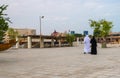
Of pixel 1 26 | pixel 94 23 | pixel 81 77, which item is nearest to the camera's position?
pixel 81 77

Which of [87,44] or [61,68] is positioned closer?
[61,68]

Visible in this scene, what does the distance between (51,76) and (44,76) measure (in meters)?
0.24

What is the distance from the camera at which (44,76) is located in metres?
12.4

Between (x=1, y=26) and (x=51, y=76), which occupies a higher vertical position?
(x=1, y=26)

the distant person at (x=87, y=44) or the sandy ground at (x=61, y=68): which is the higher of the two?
the distant person at (x=87, y=44)

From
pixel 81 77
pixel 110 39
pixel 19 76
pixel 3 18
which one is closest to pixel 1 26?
pixel 3 18

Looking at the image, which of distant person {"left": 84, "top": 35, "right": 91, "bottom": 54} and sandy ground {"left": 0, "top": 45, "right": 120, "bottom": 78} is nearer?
sandy ground {"left": 0, "top": 45, "right": 120, "bottom": 78}

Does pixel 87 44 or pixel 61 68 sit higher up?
pixel 87 44

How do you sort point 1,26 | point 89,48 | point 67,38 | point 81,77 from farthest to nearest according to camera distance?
point 67,38
point 89,48
point 1,26
point 81,77

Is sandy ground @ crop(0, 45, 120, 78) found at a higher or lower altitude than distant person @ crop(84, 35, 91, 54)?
lower

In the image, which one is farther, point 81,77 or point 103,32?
point 103,32

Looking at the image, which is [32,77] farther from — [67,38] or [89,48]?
[67,38]

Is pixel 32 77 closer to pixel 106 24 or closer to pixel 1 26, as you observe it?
pixel 1 26

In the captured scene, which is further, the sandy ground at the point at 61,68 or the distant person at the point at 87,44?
the distant person at the point at 87,44
